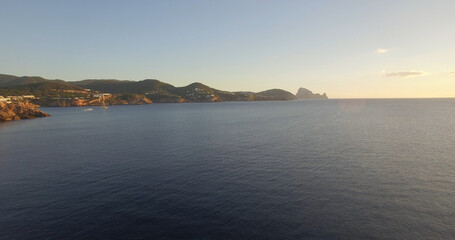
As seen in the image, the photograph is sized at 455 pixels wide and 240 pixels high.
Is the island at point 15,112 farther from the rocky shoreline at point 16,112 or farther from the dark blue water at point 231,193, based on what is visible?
the dark blue water at point 231,193

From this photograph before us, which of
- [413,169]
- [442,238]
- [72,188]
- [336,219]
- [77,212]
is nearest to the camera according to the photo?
[442,238]

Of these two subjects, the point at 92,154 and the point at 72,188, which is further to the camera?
the point at 92,154

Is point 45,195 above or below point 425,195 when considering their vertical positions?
below

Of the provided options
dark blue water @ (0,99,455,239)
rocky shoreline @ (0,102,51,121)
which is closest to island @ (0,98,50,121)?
rocky shoreline @ (0,102,51,121)

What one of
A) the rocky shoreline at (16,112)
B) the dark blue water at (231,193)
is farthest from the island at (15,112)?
the dark blue water at (231,193)

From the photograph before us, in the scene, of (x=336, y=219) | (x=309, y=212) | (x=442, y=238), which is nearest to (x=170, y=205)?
(x=309, y=212)

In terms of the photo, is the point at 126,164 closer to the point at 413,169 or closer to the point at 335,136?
the point at 413,169

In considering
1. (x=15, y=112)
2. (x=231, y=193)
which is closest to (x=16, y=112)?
(x=15, y=112)

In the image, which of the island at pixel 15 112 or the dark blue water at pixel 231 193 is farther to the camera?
the island at pixel 15 112

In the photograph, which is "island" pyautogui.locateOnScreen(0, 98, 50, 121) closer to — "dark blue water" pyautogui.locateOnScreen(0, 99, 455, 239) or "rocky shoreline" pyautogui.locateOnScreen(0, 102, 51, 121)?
"rocky shoreline" pyautogui.locateOnScreen(0, 102, 51, 121)

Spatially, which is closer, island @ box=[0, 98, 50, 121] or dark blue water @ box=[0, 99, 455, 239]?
dark blue water @ box=[0, 99, 455, 239]

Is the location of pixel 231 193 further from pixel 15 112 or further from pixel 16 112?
pixel 16 112
